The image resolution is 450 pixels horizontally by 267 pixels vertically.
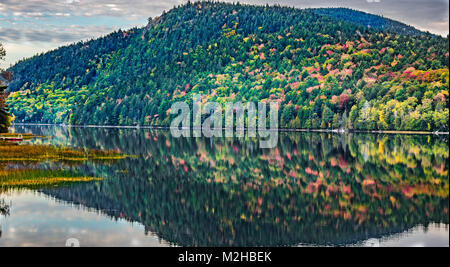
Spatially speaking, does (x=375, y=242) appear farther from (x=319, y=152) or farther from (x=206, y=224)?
(x=319, y=152)

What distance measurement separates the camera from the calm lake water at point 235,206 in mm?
27375

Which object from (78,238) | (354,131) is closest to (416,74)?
(354,131)

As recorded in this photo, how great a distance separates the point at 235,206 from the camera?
113 ft

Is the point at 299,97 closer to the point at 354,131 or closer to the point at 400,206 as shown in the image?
the point at 354,131

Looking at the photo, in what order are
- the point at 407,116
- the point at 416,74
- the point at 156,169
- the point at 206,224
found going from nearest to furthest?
the point at 206,224 < the point at 156,169 < the point at 407,116 < the point at 416,74

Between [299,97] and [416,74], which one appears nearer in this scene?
[416,74]

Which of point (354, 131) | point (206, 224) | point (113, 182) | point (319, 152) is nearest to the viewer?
point (206, 224)

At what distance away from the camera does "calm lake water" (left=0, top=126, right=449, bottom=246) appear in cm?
2738

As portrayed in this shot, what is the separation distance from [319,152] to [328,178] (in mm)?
26290

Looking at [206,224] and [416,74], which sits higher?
[416,74]

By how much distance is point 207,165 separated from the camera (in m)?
57.1

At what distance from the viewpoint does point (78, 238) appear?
26719 millimetres

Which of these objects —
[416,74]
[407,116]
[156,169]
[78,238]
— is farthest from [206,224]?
[416,74]

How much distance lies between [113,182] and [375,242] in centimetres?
2267
